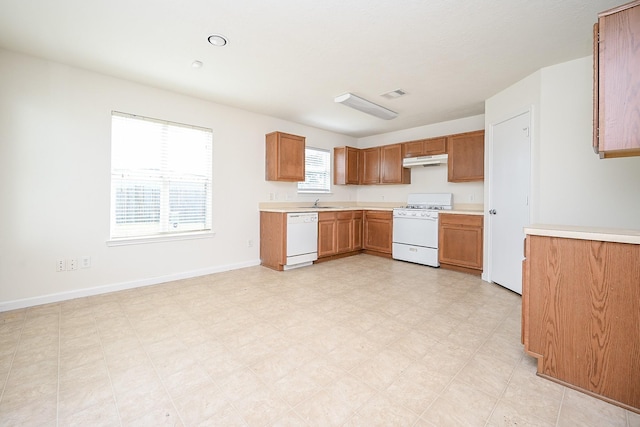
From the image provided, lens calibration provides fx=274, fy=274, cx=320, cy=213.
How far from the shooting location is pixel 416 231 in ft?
15.3

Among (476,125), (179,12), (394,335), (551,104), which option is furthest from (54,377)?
(476,125)

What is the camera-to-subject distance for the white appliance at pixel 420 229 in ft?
14.7

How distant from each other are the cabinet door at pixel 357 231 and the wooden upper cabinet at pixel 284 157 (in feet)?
4.57

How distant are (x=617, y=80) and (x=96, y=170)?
438cm

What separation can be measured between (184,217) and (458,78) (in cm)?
389

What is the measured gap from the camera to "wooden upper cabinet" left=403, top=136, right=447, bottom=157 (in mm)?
4645

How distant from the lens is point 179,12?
2064 mm

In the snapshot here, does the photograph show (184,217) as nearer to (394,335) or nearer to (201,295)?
(201,295)

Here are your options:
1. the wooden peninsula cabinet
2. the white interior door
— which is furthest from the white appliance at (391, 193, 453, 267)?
the wooden peninsula cabinet

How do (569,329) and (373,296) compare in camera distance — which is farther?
(373,296)

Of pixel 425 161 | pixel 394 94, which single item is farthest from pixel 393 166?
pixel 394 94

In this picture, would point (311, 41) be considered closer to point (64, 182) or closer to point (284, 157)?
point (284, 157)

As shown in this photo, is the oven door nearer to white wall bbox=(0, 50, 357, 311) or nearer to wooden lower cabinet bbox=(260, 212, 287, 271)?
wooden lower cabinet bbox=(260, 212, 287, 271)

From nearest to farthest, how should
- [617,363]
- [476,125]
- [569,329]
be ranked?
[617,363] < [569,329] < [476,125]
